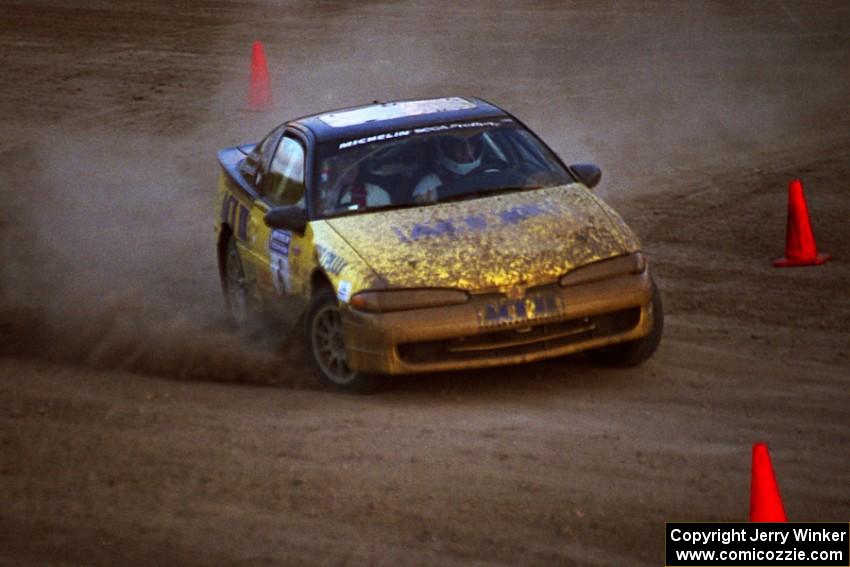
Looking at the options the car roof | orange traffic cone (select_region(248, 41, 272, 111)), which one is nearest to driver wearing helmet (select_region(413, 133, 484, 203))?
the car roof

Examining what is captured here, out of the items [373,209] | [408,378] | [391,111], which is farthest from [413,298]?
[391,111]

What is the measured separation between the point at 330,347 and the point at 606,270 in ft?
5.37

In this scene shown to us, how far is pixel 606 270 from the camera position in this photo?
959 cm

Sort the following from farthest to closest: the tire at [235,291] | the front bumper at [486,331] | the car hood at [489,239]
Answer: the tire at [235,291]
the car hood at [489,239]
the front bumper at [486,331]

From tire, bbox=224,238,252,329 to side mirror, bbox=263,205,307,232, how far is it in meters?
1.36

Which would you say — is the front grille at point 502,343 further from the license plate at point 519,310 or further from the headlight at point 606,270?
the headlight at point 606,270

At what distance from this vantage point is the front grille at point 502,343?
371 inches

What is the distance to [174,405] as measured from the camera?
9.48 m

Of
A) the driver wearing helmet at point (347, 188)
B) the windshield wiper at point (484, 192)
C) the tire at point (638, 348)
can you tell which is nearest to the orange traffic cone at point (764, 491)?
the tire at point (638, 348)

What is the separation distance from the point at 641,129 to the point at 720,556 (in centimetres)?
1296

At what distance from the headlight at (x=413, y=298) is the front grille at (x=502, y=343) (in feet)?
0.71

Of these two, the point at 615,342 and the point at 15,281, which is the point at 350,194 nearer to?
the point at 615,342

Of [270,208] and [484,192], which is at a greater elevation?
[484,192]

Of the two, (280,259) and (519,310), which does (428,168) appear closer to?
(280,259)
